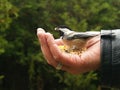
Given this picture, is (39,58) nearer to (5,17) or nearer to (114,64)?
(5,17)

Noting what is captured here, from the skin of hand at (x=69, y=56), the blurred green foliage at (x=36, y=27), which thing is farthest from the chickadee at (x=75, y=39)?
the blurred green foliage at (x=36, y=27)

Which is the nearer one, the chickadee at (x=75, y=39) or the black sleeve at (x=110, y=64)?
the black sleeve at (x=110, y=64)

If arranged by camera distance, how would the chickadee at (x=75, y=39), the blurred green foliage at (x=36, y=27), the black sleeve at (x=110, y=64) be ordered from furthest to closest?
the blurred green foliage at (x=36, y=27)
the chickadee at (x=75, y=39)
the black sleeve at (x=110, y=64)

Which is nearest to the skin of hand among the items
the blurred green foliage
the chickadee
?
the chickadee

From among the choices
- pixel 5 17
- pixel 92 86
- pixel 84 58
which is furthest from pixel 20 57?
pixel 84 58

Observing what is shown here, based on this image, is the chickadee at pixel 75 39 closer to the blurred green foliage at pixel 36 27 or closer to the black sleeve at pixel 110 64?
the black sleeve at pixel 110 64

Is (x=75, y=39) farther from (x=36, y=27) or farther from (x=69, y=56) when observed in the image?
(x=36, y=27)
